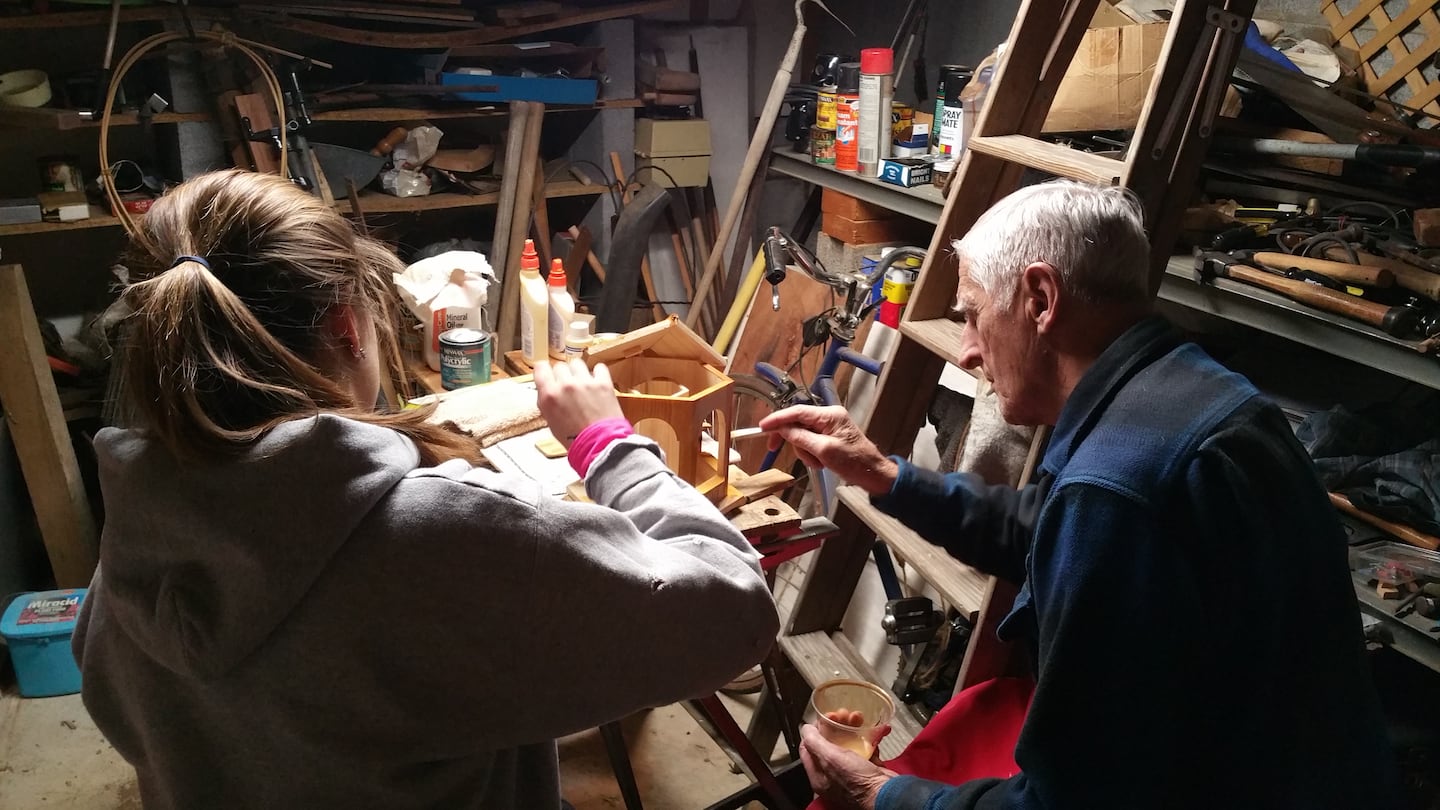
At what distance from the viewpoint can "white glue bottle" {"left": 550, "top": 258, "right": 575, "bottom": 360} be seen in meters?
1.95

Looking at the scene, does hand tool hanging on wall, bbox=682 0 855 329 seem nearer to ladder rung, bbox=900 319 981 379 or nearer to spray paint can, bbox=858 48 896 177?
spray paint can, bbox=858 48 896 177

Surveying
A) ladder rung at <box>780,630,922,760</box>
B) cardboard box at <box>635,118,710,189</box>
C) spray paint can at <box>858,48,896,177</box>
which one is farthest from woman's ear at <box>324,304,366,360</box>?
cardboard box at <box>635,118,710,189</box>

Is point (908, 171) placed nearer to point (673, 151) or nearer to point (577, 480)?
point (673, 151)

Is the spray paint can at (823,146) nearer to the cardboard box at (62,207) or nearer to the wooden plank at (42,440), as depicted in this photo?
the cardboard box at (62,207)

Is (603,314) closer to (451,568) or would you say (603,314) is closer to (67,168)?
(67,168)

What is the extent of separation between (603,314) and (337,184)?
2.89 feet

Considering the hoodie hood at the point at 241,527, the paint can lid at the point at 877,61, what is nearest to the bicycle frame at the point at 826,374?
the paint can lid at the point at 877,61

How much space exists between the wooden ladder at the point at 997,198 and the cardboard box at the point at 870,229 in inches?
47.0

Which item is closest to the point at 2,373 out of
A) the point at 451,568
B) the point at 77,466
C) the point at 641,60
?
the point at 77,466

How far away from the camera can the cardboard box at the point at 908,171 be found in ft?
8.62

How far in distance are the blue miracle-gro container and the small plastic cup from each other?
1929 millimetres

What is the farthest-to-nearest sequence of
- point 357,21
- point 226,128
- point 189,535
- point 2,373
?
point 357,21
point 226,128
point 2,373
point 189,535

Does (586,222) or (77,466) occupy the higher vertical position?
(586,222)

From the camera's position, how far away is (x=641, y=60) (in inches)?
134
